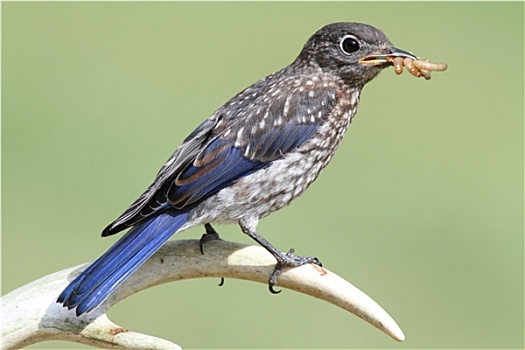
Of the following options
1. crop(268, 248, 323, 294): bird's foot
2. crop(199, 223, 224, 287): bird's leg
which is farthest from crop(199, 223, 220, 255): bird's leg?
crop(268, 248, 323, 294): bird's foot

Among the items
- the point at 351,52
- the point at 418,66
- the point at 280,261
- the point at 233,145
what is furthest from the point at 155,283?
the point at 351,52

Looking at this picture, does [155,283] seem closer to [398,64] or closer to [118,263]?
[118,263]

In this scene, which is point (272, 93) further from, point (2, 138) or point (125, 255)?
point (2, 138)

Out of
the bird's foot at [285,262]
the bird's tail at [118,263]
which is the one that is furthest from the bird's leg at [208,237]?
the bird's foot at [285,262]

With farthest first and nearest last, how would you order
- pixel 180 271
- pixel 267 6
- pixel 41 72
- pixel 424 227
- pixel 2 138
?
pixel 267 6, pixel 41 72, pixel 2 138, pixel 424 227, pixel 180 271

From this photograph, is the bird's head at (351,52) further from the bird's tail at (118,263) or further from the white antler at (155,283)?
the white antler at (155,283)

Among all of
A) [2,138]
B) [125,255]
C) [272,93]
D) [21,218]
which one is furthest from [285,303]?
[125,255]
